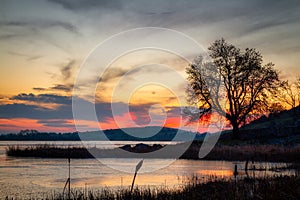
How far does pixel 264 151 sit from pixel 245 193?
2750cm

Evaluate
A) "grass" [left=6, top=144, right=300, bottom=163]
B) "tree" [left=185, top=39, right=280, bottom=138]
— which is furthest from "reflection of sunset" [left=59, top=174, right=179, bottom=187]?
"tree" [left=185, top=39, right=280, bottom=138]

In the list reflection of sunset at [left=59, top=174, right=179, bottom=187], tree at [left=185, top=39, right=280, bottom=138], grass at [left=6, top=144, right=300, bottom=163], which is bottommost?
reflection of sunset at [left=59, top=174, right=179, bottom=187]

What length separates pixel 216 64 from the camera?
49.6 meters

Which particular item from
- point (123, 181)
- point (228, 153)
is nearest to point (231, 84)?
point (228, 153)

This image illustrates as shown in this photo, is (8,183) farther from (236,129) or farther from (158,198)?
(236,129)

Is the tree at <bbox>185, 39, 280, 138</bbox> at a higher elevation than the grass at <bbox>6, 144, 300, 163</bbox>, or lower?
higher

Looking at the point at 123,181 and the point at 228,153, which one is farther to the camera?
the point at 228,153

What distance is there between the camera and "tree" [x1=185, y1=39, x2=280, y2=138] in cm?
4812

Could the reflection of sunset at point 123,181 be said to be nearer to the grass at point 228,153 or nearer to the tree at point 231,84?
the grass at point 228,153

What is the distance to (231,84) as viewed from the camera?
1949 inches

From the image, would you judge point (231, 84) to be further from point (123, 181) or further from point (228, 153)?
point (123, 181)

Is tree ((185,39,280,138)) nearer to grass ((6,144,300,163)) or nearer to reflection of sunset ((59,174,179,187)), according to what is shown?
grass ((6,144,300,163))

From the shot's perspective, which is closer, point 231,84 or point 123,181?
point 123,181

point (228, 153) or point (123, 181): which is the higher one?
point (228, 153)
